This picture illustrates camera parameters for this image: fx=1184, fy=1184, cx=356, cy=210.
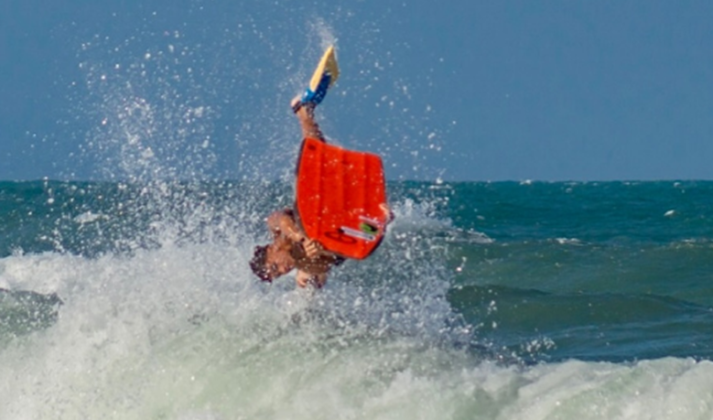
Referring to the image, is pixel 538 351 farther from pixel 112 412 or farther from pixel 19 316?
pixel 19 316

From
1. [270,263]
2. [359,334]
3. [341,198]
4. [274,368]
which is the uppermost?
[341,198]

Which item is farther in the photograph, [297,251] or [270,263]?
[270,263]

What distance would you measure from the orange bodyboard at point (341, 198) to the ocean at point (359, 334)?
0.57m

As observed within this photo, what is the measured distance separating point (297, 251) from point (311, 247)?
0.62ft

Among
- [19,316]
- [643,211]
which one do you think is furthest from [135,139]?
[643,211]

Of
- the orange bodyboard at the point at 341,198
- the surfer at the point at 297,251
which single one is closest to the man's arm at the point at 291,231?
the surfer at the point at 297,251

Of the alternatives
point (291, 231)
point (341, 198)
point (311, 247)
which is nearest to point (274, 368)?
point (311, 247)

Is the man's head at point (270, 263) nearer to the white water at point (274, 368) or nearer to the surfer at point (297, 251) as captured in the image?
the surfer at point (297, 251)

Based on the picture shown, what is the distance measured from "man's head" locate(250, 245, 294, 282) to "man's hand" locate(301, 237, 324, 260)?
222mm

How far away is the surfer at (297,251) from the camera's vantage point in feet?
24.5

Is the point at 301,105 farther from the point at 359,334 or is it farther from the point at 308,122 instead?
the point at 359,334

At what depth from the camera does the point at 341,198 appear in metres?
7.41

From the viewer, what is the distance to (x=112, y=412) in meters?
7.00

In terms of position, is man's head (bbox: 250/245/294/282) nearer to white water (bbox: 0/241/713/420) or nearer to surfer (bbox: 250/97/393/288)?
surfer (bbox: 250/97/393/288)
